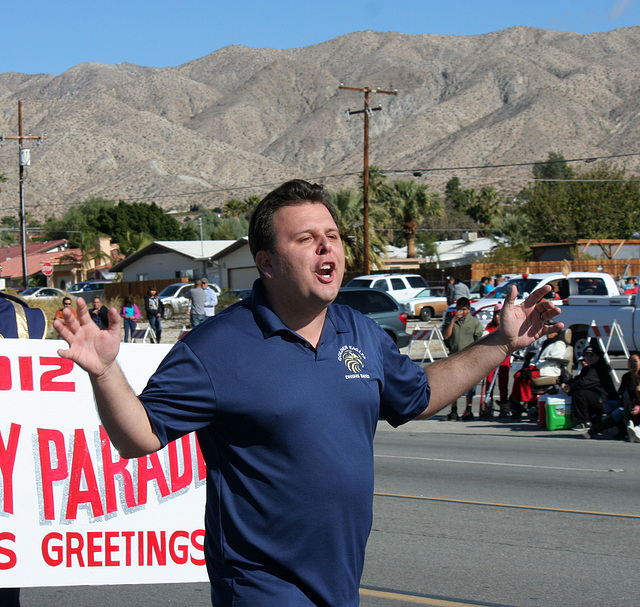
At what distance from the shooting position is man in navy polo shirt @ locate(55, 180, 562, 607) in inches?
95.7

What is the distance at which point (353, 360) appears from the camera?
263 cm

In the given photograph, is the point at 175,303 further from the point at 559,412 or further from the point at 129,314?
the point at 559,412

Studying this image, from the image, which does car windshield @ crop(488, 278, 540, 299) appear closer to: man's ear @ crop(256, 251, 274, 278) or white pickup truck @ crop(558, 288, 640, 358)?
white pickup truck @ crop(558, 288, 640, 358)

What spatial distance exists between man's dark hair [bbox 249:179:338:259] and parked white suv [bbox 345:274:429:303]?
29.2m

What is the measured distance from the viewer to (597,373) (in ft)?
40.1

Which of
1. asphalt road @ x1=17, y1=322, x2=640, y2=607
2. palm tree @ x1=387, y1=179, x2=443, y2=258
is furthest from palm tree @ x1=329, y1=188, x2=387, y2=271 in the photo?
asphalt road @ x1=17, y1=322, x2=640, y2=607

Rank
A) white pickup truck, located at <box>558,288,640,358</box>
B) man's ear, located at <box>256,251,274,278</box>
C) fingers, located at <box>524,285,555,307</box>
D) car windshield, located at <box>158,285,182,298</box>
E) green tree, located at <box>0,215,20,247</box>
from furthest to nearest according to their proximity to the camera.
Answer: green tree, located at <box>0,215,20,247</box>
car windshield, located at <box>158,285,182,298</box>
white pickup truck, located at <box>558,288,640,358</box>
fingers, located at <box>524,285,555,307</box>
man's ear, located at <box>256,251,274,278</box>

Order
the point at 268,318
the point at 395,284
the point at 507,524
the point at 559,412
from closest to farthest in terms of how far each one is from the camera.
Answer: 1. the point at 268,318
2. the point at 507,524
3. the point at 559,412
4. the point at 395,284

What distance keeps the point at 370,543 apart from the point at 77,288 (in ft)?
154

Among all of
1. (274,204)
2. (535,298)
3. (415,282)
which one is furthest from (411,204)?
(274,204)

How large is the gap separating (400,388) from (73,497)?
1.98 metres

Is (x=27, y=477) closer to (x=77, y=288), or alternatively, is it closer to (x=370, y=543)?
(x=370, y=543)

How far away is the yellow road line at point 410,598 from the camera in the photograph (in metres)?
5.01

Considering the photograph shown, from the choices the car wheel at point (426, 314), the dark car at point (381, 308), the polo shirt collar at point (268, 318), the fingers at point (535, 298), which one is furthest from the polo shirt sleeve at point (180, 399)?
the car wheel at point (426, 314)
